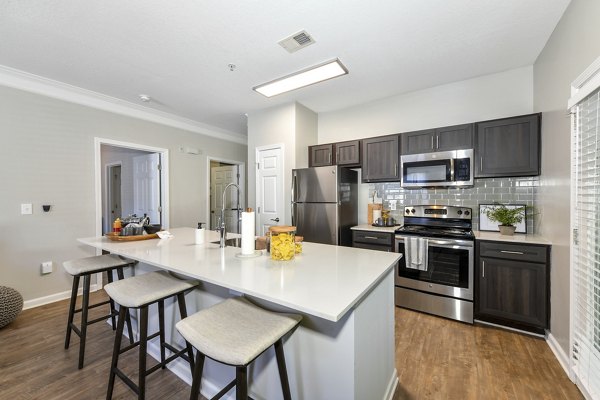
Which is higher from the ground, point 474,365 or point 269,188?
point 269,188

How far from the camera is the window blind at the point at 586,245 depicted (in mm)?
1482

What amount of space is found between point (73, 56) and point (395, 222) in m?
4.05

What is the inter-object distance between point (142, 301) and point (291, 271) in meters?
0.85

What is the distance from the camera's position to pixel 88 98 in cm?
330

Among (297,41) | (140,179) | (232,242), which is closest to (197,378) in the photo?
(232,242)

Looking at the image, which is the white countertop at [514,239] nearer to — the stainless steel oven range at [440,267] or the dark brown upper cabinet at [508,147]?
the stainless steel oven range at [440,267]

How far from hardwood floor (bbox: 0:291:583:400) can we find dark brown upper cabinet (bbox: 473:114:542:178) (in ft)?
5.22

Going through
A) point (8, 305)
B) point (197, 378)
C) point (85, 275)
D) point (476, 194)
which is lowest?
point (8, 305)

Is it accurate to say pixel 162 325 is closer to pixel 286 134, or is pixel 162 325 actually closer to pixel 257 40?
pixel 257 40

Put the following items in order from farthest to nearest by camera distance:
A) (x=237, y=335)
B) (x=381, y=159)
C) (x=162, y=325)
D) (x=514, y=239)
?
(x=381, y=159)
(x=514, y=239)
(x=162, y=325)
(x=237, y=335)

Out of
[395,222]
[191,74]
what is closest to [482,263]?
[395,222]

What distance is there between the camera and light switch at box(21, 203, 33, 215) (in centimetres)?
283

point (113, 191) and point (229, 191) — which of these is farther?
point (113, 191)

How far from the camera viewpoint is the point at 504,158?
8.53ft
